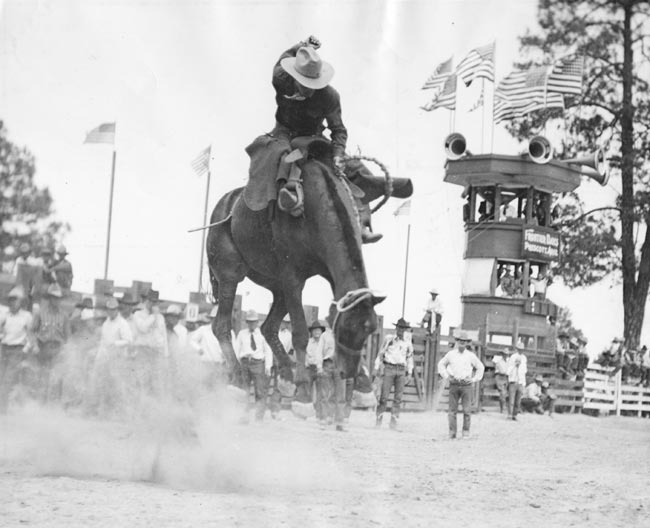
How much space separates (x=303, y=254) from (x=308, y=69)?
1431mm

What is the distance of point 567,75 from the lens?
2283 centimetres

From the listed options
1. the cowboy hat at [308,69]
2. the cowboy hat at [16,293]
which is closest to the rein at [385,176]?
the cowboy hat at [308,69]

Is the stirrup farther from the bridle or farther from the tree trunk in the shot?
the tree trunk

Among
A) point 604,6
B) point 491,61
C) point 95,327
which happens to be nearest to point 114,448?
point 95,327

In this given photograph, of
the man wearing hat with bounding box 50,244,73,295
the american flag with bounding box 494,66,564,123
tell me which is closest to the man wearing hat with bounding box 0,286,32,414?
the man wearing hat with bounding box 50,244,73,295

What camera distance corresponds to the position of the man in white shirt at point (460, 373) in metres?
17.4

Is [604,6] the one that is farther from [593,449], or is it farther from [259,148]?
[259,148]

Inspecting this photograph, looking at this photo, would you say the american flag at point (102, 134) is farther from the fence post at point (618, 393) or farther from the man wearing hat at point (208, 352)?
the fence post at point (618, 393)

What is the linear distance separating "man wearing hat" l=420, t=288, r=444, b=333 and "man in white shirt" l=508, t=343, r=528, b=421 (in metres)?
2.79

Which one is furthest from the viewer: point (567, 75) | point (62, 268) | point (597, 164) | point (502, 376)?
point (597, 164)

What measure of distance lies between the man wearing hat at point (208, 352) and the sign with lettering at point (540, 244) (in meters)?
19.1

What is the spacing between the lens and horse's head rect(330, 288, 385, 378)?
25.1ft

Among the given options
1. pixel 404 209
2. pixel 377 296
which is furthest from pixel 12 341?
pixel 377 296

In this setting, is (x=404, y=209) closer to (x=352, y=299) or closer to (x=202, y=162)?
(x=202, y=162)
